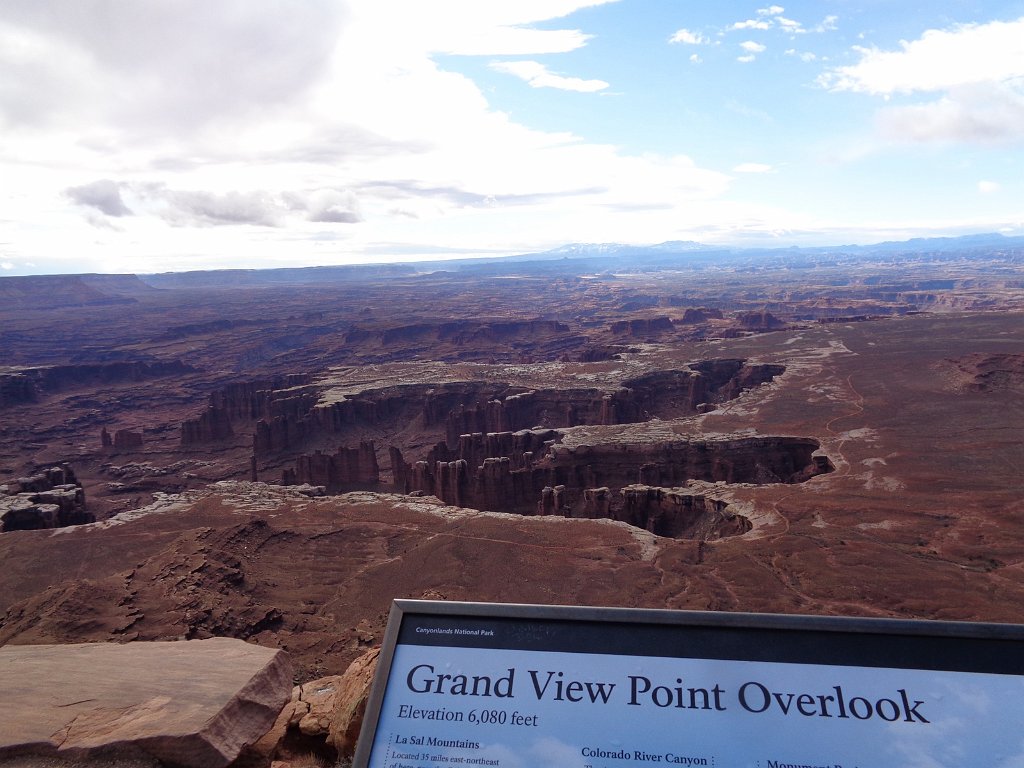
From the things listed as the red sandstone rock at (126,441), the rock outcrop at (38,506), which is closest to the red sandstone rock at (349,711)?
the rock outcrop at (38,506)

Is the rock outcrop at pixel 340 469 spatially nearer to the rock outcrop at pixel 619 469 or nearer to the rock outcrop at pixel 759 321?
the rock outcrop at pixel 619 469

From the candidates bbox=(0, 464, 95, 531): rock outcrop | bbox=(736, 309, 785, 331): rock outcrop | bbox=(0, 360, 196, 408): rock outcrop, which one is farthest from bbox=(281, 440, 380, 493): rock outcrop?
bbox=(736, 309, 785, 331): rock outcrop

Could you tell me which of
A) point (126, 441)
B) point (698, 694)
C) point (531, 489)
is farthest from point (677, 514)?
point (126, 441)

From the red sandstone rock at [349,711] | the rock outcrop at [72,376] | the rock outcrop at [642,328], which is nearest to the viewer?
the red sandstone rock at [349,711]

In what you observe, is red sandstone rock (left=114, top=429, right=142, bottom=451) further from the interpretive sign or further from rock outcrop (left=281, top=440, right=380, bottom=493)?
the interpretive sign

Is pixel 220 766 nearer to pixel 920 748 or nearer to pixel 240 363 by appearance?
pixel 920 748

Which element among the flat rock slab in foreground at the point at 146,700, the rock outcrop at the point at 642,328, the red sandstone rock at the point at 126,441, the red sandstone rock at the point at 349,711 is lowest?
the red sandstone rock at the point at 126,441

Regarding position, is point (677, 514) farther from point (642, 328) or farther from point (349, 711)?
point (642, 328)
